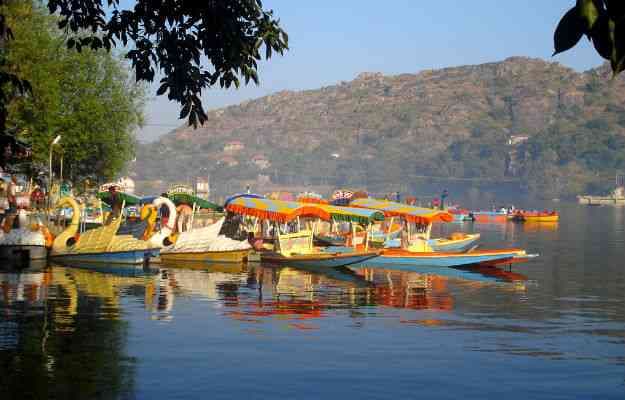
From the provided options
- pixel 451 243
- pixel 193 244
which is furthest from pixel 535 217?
pixel 193 244

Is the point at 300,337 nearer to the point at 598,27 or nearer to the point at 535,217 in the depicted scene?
the point at 598,27

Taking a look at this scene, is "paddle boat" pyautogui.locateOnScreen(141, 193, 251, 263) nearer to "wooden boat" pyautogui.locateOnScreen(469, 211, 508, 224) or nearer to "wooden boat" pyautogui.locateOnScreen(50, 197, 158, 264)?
"wooden boat" pyautogui.locateOnScreen(50, 197, 158, 264)

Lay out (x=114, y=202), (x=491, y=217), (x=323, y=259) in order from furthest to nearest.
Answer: (x=491, y=217), (x=114, y=202), (x=323, y=259)

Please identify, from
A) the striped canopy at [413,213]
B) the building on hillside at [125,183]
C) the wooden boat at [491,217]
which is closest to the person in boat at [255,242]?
the striped canopy at [413,213]

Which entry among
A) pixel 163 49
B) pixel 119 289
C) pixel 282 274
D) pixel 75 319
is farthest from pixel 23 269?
pixel 163 49

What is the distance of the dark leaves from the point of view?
17.1ft

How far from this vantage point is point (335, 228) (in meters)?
63.3

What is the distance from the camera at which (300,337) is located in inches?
771

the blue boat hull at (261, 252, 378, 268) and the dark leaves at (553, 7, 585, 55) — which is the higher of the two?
the dark leaves at (553, 7, 585, 55)

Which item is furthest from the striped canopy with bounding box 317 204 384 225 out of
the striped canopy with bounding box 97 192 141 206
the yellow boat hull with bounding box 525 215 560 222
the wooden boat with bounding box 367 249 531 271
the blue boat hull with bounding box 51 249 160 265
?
the yellow boat hull with bounding box 525 215 560 222

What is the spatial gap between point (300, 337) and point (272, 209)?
64.2 ft

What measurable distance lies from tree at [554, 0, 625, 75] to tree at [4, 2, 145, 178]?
103 ft

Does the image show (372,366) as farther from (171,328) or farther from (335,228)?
(335,228)

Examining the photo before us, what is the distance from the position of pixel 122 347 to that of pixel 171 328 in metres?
2.86
